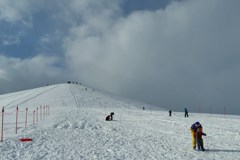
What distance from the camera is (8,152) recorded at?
13883 millimetres

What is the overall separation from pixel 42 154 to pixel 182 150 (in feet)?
23.4

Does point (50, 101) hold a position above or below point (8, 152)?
above

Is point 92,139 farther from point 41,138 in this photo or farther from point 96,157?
point 96,157

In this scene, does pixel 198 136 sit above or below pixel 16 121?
below

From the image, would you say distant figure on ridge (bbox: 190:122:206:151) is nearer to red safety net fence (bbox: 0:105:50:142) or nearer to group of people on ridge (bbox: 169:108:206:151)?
group of people on ridge (bbox: 169:108:206:151)

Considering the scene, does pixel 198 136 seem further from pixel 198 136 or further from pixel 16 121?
pixel 16 121

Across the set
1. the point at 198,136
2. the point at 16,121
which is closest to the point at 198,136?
the point at 198,136

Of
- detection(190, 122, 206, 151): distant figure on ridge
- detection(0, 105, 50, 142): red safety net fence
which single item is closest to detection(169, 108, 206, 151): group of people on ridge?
detection(190, 122, 206, 151): distant figure on ridge

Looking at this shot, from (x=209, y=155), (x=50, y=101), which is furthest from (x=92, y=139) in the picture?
(x=50, y=101)

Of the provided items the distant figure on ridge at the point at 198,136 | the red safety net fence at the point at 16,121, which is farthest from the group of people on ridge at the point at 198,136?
the red safety net fence at the point at 16,121

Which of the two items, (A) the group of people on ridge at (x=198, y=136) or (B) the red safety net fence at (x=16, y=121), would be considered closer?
(A) the group of people on ridge at (x=198, y=136)

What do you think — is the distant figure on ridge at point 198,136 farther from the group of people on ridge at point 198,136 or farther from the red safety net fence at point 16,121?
the red safety net fence at point 16,121

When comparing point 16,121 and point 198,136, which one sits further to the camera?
point 16,121

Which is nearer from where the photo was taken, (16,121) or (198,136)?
(198,136)
